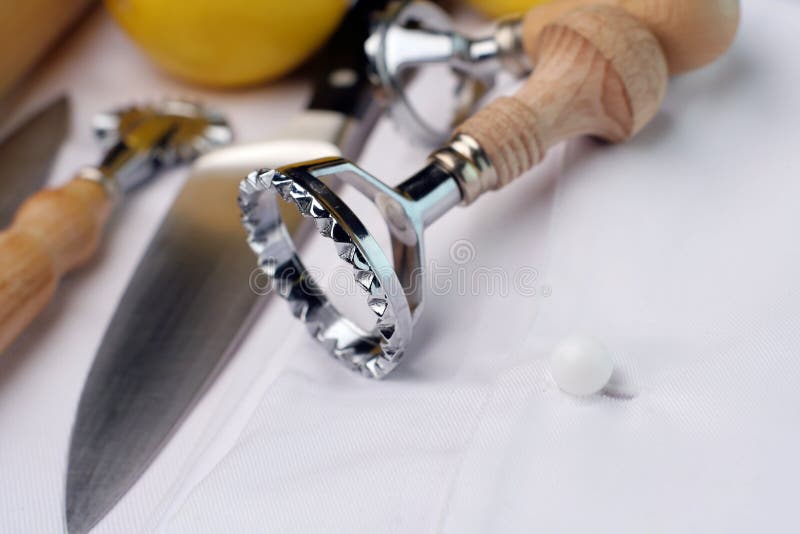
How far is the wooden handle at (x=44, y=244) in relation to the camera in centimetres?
43

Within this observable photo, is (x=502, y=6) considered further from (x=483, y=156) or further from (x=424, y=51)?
(x=483, y=156)

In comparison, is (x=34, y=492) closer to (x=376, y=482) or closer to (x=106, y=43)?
(x=376, y=482)

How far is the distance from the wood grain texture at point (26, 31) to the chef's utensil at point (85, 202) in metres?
0.08

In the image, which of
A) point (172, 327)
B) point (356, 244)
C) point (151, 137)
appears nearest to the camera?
point (356, 244)

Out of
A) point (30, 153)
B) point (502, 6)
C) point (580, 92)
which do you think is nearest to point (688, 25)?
point (580, 92)

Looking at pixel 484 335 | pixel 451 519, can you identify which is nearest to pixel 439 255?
pixel 484 335

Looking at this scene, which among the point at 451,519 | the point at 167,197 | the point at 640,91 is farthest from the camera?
the point at 167,197

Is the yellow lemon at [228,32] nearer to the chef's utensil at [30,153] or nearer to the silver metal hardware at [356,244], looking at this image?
the chef's utensil at [30,153]

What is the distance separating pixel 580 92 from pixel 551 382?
0.15 meters

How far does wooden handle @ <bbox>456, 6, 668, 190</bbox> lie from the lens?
41cm

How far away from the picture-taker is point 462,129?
0.41 m

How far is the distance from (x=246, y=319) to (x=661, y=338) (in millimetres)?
214

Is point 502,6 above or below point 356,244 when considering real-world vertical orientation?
below

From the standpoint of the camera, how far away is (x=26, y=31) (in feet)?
1.96
